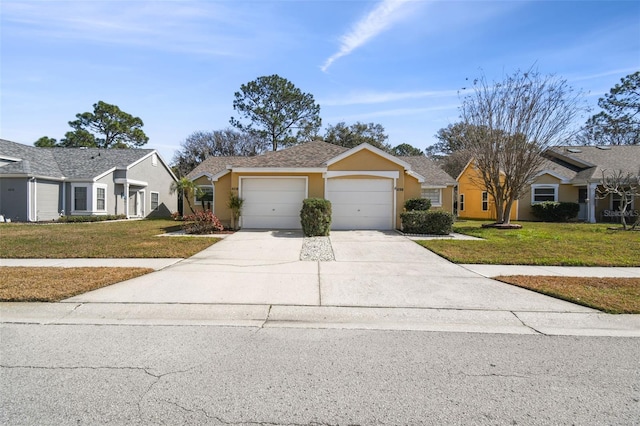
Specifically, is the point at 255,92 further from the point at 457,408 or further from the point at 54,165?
the point at 457,408

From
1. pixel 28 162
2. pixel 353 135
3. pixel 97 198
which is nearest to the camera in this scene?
pixel 28 162

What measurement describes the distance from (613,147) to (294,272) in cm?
3202

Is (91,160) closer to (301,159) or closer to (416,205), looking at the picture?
(301,159)

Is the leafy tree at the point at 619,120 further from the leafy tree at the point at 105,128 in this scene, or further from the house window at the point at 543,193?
the leafy tree at the point at 105,128

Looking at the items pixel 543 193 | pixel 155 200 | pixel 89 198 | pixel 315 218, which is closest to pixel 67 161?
pixel 89 198

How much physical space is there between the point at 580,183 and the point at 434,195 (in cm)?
974

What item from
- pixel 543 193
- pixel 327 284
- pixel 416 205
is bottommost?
pixel 327 284

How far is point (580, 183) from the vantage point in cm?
2377

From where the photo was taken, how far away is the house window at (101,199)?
23.4m

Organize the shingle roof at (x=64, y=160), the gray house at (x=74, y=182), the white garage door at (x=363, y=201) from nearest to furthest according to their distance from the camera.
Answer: the white garage door at (x=363, y=201) → the gray house at (x=74, y=182) → the shingle roof at (x=64, y=160)

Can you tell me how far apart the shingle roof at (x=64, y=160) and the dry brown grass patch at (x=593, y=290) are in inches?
981

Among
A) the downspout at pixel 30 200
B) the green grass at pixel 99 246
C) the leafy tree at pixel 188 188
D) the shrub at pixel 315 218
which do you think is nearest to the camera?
the green grass at pixel 99 246

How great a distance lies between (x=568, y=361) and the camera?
155 inches

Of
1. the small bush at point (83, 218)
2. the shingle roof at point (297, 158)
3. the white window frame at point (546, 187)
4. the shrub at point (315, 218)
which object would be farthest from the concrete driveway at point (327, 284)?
the white window frame at point (546, 187)
